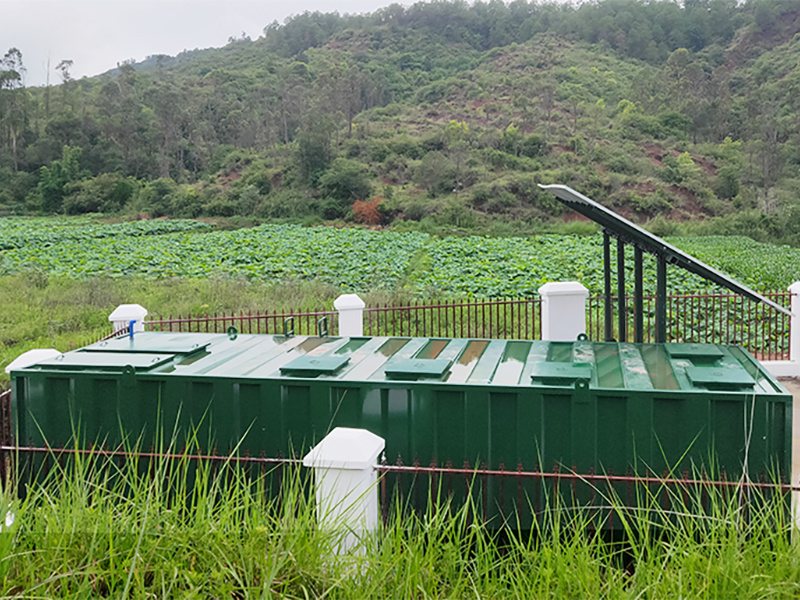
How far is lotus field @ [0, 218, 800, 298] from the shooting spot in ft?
70.8

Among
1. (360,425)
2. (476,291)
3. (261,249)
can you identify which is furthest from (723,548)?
(261,249)

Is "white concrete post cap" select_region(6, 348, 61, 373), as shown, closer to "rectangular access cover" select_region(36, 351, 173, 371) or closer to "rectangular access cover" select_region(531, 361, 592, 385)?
"rectangular access cover" select_region(36, 351, 173, 371)

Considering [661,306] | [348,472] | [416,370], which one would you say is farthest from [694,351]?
[348,472]

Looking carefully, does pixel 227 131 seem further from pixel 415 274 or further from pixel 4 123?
pixel 415 274

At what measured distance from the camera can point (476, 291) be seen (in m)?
20.3

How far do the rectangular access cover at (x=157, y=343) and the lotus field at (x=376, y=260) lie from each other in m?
12.5

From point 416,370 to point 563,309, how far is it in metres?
5.21

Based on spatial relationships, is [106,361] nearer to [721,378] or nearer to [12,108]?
[721,378]

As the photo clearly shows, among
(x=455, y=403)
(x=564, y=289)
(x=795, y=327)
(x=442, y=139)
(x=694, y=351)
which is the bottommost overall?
(x=795, y=327)

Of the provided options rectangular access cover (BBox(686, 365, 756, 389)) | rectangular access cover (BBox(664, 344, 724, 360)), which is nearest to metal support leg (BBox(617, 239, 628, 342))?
rectangular access cover (BBox(664, 344, 724, 360))

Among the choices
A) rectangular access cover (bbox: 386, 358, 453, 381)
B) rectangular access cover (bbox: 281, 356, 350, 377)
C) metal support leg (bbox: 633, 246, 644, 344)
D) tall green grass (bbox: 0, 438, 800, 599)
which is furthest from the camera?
metal support leg (bbox: 633, 246, 644, 344)

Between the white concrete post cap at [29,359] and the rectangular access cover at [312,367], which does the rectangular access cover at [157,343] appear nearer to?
the white concrete post cap at [29,359]

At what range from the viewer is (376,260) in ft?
88.0

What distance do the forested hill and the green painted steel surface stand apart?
39.5 m
